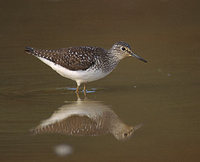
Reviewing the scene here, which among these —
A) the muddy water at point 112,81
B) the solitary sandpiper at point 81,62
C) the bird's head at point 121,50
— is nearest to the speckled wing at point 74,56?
the solitary sandpiper at point 81,62

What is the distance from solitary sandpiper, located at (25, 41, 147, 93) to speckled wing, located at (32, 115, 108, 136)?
1965 millimetres

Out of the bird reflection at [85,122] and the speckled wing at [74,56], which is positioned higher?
the speckled wing at [74,56]

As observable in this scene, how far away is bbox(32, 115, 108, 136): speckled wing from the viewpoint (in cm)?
834

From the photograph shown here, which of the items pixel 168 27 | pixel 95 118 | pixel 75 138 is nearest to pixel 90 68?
pixel 95 118

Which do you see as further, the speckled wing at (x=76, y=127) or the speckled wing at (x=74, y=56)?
the speckled wing at (x=74, y=56)

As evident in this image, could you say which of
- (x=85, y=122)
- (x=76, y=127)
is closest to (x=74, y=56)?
(x=85, y=122)

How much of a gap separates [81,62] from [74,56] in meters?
0.24

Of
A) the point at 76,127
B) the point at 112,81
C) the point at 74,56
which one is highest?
the point at 74,56

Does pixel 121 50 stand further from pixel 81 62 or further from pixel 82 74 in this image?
pixel 82 74

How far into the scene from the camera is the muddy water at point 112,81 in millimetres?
7627

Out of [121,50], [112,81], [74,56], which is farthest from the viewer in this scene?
[112,81]

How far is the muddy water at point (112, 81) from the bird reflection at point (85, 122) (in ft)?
0.41

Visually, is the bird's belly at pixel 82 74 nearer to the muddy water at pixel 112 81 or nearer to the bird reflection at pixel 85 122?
the muddy water at pixel 112 81

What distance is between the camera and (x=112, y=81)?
1158 cm
